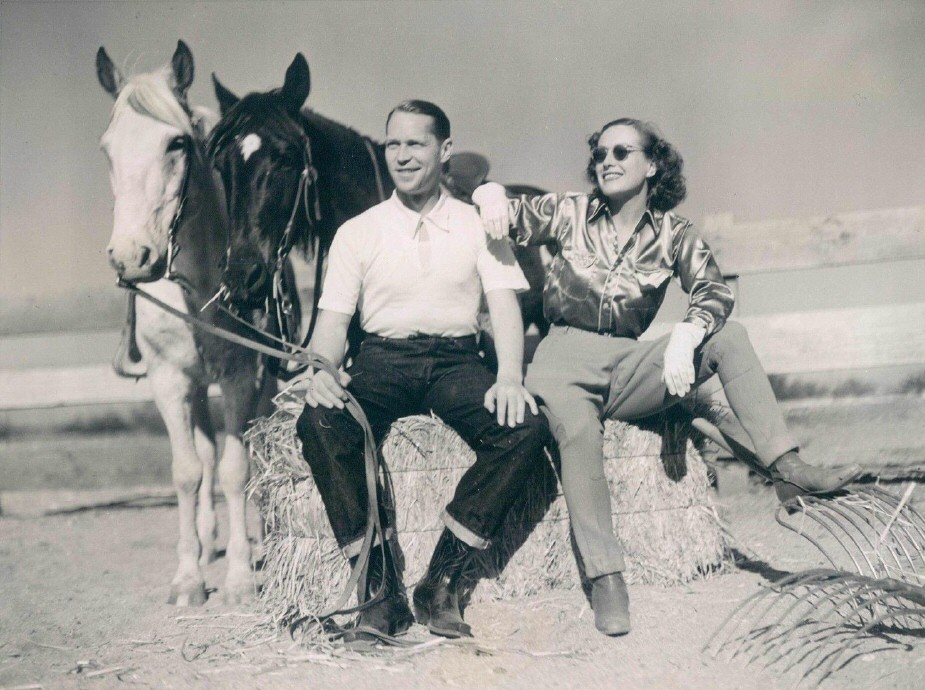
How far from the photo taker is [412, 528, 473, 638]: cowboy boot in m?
2.66

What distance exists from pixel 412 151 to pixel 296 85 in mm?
780

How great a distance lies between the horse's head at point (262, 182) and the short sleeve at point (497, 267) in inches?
29.5

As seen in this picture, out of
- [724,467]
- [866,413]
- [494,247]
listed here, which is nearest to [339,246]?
[494,247]

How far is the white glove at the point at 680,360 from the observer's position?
2754 mm

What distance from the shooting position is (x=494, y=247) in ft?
9.89

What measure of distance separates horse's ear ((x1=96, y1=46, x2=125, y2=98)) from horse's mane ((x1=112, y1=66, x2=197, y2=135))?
137 millimetres

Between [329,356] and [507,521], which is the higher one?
[329,356]

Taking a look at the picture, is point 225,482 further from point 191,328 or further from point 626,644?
point 626,644

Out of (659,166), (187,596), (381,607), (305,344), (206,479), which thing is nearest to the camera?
(381,607)

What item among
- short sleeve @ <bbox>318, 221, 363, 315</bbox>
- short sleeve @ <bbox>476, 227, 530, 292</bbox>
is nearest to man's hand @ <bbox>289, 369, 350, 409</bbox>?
short sleeve @ <bbox>318, 221, 363, 315</bbox>

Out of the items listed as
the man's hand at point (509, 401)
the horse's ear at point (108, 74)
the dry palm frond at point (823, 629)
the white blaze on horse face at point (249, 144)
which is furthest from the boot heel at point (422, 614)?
the horse's ear at point (108, 74)

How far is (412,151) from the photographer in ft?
9.61

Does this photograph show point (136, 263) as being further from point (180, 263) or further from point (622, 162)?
point (622, 162)

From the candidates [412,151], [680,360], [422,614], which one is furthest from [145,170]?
[680,360]
